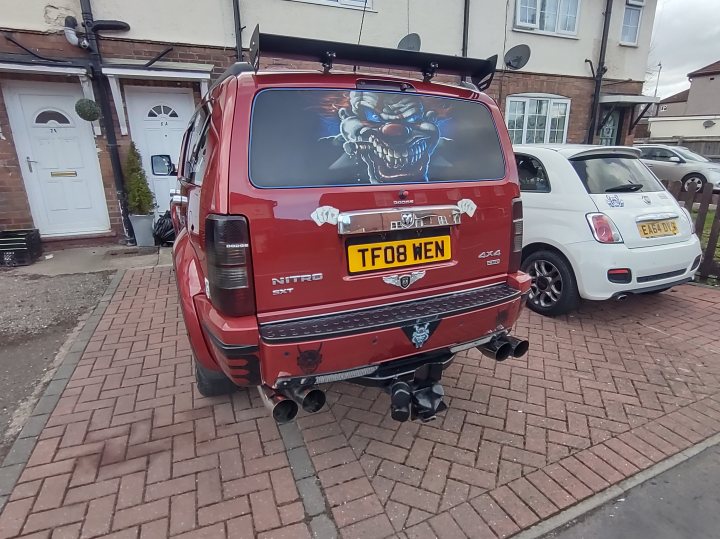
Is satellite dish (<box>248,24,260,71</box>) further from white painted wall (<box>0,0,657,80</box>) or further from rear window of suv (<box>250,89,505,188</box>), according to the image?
white painted wall (<box>0,0,657,80</box>)

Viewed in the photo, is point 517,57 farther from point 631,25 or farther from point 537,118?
point 631,25

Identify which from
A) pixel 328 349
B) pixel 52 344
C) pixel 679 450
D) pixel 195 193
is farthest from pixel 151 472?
pixel 679 450

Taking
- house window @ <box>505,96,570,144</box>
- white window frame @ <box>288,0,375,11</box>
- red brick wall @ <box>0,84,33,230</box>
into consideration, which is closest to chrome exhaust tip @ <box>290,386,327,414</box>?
red brick wall @ <box>0,84,33,230</box>

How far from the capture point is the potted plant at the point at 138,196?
6.84 metres

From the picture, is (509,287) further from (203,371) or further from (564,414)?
(203,371)

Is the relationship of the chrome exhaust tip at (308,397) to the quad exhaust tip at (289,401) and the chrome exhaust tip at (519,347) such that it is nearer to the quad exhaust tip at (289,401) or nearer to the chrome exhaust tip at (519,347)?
the quad exhaust tip at (289,401)

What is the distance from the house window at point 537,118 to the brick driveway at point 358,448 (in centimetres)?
768

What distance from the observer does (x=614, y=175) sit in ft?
13.2

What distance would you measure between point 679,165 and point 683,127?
23071 millimetres

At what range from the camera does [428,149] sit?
221cm

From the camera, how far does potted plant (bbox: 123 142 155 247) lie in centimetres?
684

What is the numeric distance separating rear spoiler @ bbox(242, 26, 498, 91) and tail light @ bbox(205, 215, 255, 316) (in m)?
0.78

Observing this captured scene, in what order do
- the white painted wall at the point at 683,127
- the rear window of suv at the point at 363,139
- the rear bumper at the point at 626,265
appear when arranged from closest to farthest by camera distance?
the rear window of suv at the point at 363,139, the rear bumper at the point at 626,265, the white painted wall at the point at 683,127

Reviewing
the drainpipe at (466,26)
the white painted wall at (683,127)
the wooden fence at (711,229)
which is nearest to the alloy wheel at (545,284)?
the wooden fence at (711,229)
